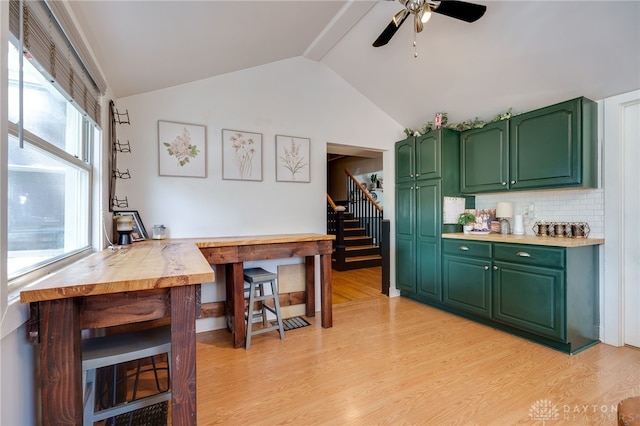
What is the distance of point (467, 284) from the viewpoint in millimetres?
3211

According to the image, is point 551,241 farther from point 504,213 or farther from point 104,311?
point 104,311

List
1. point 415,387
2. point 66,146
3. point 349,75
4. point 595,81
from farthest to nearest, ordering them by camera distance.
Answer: point 349,75, point 595,81, point 415,387, point 66,146

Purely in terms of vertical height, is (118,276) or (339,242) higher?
(118,276)

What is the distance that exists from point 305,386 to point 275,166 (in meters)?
2.22

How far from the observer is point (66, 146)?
1719 millimetres

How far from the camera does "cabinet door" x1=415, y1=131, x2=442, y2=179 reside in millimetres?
3541

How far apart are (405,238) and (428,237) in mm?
379

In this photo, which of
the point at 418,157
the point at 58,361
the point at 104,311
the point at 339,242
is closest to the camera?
the point at 58,361

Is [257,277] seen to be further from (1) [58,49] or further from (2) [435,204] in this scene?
(2) [435,204]

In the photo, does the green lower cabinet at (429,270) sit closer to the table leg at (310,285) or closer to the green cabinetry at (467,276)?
the green cabinetry at (467,276)

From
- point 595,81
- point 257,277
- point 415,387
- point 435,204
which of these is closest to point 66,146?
point 257,277

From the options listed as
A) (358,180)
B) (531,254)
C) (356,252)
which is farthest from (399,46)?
(358,180)

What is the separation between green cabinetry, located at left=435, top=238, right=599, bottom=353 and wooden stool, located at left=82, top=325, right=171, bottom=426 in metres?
2.90

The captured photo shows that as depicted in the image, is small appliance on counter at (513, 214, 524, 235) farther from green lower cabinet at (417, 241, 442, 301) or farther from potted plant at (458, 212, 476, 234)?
green lower cabinet at (417, 241, 442, 301)
